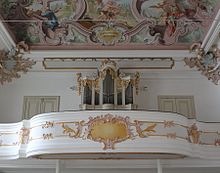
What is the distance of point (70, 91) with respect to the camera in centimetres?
1261

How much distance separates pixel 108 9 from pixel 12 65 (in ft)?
13.3

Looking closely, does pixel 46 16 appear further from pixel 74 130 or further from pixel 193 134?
pixel 193 134

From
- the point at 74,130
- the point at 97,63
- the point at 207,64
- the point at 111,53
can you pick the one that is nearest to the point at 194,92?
the point at 207,64

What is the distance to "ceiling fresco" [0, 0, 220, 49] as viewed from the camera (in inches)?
464

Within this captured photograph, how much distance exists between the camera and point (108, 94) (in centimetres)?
1193

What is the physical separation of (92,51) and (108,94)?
1678 mm

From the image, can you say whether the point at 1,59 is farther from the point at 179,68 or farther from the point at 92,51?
the point at 179,68

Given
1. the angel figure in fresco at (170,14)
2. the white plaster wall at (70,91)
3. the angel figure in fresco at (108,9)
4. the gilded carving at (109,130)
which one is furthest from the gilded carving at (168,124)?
the angel figure in fresco at (108,9)

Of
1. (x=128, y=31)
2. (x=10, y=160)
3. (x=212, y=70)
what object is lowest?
(x=10, y=160)

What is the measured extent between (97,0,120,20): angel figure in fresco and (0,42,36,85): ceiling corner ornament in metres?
3.09

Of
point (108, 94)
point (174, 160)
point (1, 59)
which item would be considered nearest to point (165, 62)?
point (108, 94)

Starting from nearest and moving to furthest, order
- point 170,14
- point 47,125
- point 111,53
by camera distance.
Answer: point 47,125
point 170,14
point 111,53

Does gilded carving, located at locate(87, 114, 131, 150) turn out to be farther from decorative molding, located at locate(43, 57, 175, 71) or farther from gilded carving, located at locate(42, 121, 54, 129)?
decorative molding, located at locate(43, 57, 175, 71)

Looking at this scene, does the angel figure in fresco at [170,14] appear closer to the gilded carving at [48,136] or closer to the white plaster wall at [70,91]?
the white plaster wall at [70,91]
